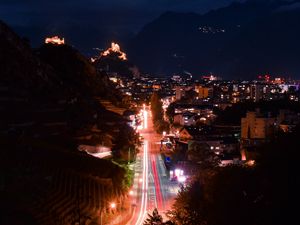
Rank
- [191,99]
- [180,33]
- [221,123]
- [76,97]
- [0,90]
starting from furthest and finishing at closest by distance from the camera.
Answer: [180,33], [191,99], [221,123], [76,97], [0,90]

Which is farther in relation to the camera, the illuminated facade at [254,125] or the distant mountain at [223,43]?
the distant mountain at [223,43]

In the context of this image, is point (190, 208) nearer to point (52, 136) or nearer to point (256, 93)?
point (52, 136)

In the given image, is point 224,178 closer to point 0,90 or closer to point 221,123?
point 0,90

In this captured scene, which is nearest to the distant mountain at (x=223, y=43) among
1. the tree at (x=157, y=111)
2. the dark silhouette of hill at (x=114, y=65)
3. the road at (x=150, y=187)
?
the dark silhouette of hill at (x=114, y=65)

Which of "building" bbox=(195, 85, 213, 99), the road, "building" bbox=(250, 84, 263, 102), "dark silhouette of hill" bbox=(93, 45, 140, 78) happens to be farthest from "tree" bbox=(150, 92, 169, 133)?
"dark silhouette of hill" bbox=(93, 45, 140, 78)

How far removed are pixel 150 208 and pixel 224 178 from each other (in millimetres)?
4888

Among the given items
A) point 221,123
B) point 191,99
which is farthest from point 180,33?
point 221,123

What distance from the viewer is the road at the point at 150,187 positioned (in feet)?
41.3

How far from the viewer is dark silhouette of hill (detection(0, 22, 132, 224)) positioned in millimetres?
9836

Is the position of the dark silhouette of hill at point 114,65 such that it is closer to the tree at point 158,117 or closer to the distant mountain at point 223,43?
the tree at point 158,117

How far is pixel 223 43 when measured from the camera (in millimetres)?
131500

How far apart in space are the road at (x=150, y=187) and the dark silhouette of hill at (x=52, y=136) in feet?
2.10

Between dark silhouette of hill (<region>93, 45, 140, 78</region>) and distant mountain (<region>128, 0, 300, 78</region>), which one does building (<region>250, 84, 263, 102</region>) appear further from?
distant mountain (<region>128, 0, 300, 78</region>)

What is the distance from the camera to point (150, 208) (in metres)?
12.6
